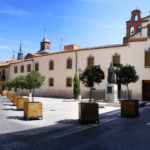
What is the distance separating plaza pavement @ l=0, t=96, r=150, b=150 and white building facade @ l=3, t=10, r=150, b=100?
20.5m

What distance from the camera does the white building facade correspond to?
3431 cm

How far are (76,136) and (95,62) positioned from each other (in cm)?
2796

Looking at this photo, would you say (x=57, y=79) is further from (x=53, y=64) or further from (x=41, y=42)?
(x=41, y=42)

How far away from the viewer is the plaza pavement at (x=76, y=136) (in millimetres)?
9414

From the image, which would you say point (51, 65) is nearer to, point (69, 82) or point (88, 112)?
point (69, 82)

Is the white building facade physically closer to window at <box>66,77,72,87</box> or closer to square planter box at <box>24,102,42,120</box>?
window at <box>66,77,72,87</box>

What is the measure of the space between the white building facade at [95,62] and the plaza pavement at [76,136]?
20450 mm

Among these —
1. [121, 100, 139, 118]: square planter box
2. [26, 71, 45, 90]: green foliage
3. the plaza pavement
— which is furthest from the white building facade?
the plaza pavement

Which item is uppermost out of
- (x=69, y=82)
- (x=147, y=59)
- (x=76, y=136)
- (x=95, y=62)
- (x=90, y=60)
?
(x=90, y=60)

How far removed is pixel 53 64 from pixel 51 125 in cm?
3105

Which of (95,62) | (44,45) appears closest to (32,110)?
(95,62)

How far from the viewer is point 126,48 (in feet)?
117

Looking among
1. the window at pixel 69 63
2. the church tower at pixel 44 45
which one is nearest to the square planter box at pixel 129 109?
the window at pixel 69 63

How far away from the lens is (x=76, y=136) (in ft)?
36.5
